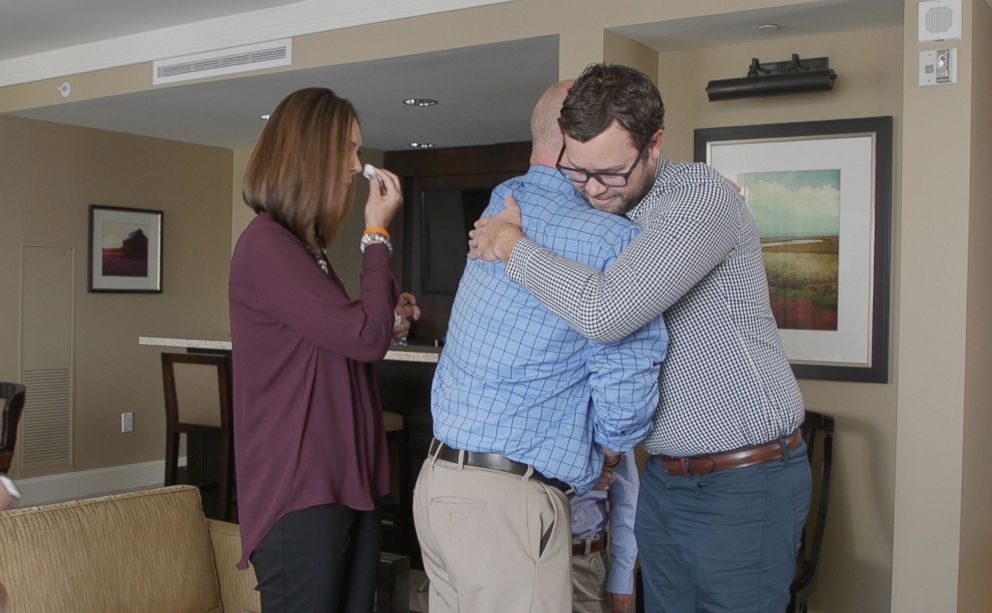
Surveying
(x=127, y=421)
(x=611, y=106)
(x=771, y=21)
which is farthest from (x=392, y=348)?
(x=611, y=106)

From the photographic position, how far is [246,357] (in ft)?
6.02

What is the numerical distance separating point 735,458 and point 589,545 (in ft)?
1.27

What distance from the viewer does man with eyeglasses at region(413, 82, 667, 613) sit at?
57.9 inches

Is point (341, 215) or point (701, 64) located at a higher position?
point (701, 64)

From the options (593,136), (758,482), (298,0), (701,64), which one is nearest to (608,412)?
(758,482)

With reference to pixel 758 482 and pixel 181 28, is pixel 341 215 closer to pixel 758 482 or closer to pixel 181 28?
pixel 758 482

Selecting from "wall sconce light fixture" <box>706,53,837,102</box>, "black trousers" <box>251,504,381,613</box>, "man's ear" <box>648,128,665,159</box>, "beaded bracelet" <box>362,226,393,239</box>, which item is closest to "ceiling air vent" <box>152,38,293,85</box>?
"wall sconce light fixture" <box>706,53,837,102</box>

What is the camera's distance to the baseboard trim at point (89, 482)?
20.1 feet

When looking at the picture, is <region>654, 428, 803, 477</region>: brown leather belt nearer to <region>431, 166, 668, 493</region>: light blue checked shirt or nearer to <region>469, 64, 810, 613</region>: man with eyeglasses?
<region>469, 64, 810, 613</region>: man with eyeglasses

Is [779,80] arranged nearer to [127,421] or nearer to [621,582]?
[621,582]

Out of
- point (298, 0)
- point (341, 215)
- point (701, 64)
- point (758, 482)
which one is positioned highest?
point (298, 0)

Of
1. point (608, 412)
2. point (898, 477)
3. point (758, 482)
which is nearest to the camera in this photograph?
point (608, 412)

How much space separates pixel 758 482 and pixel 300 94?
1.11m

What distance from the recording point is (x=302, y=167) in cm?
182
